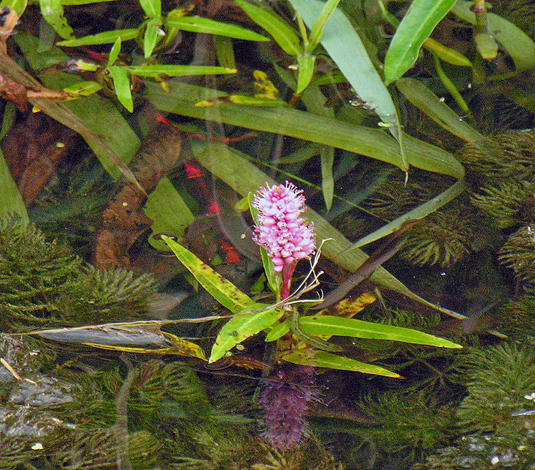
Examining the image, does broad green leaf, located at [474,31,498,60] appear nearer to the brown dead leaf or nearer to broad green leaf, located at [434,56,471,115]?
broad green leaf, located at [434,56,471,115]

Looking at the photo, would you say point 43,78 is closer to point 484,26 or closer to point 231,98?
point 231,98

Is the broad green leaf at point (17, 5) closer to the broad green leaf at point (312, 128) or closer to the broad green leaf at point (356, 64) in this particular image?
the broad green leaf at point (312, 128)

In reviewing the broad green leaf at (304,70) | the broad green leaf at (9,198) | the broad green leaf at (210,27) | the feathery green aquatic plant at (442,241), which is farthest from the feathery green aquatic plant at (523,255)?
the broad green leaf at (9,198)

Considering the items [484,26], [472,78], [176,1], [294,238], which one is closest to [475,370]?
[294,238]

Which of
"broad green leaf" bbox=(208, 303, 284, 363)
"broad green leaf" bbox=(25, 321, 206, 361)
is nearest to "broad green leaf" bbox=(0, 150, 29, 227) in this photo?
"broad green leaf" bbox=(25, 321, 206, 361)

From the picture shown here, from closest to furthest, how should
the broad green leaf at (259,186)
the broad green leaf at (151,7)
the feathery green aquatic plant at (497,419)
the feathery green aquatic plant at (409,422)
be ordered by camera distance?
the feathery green aquatic plant at (497,419) < the feathery green aquatic plant at (409,422) < the broad green leaf at (259,186) < the broad green leaf at (151,7)
